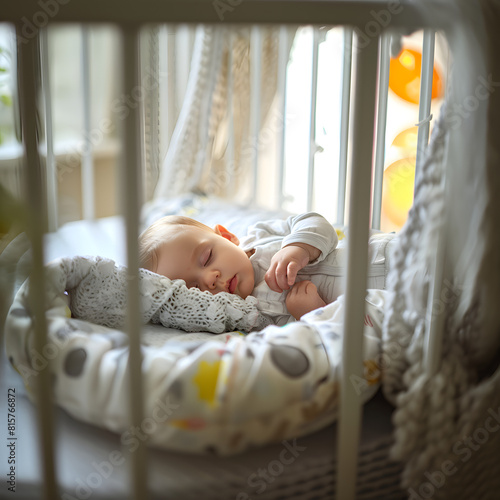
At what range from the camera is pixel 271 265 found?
99 centimetres

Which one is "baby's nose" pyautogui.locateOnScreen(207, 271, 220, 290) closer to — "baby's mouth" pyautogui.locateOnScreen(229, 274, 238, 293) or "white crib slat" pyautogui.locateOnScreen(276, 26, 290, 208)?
"baby's mouth" pyautogui.locateOnScreen(229, 274, 238, 293)

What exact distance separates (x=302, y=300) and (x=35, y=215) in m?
0.53

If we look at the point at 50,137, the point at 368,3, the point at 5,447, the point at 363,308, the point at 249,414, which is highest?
the point at 368,3

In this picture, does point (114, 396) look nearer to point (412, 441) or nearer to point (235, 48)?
point (412, 441)

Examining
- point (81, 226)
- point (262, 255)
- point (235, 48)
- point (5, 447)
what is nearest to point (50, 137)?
point (81, 226)

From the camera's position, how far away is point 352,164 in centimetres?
58

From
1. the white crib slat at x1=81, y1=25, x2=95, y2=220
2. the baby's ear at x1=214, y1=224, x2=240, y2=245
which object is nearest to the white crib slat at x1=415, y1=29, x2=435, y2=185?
the baby's ear at x1=214, y1=224, x2=240, y2=245

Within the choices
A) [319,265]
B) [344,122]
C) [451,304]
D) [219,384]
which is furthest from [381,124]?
[219,384]

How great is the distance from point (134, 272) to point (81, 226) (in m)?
1.01

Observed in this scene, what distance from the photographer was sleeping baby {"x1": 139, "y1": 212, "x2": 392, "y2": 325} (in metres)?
0.98

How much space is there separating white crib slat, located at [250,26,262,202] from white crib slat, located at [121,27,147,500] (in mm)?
1067

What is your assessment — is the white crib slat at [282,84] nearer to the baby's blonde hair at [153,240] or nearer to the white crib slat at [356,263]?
the baby's blonde hair at [153,240]

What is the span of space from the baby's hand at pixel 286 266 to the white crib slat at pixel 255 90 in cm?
63

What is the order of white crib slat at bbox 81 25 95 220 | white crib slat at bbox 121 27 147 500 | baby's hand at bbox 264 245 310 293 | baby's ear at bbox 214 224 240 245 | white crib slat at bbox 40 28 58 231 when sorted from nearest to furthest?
1. white crib slat at bbox 121 27 147 500
2. baby's hand at bbox 264 245 310 293
3. baby's ear at bbox 214 224 240 245
4. white crib slat at bbox 40 28 58 231
5. white crib slat at bbox 81 25 95 220
